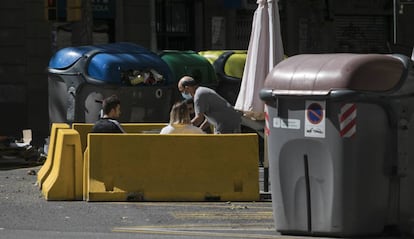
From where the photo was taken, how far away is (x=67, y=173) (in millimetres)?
11805

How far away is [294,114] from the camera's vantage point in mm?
9102

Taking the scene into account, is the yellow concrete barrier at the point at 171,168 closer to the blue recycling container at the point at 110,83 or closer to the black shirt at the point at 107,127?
the black shirt at the point at 107,127

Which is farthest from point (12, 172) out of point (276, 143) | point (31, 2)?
point (31, 2)

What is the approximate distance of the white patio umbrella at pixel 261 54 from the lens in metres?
13.4

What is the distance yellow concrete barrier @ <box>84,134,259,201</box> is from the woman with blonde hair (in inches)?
12.5

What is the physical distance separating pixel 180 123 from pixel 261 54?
6.67ft

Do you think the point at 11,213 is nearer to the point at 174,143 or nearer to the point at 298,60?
the point at 174,143

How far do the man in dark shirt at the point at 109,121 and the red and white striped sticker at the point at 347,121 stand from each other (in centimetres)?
400

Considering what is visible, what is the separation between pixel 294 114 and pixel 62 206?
3361 millimetres

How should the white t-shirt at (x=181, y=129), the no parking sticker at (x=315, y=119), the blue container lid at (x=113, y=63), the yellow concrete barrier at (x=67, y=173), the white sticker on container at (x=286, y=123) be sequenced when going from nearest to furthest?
the no parking sticker at (x=315, y=119) < the white sticker on container at (x=286, y=123) < the yellow concrete barrier at (x=67, y=173) < the white t-shirt at (x=181, y=129) < the blue container lid at (x=113, y=63)

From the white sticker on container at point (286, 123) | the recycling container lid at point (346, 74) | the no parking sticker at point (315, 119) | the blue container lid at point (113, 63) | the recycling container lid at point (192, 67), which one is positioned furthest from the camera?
the recycling container lid at point (192, 67)

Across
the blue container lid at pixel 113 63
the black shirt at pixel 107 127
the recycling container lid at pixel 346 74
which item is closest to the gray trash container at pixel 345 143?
the recycling container lid at pixel 346 74

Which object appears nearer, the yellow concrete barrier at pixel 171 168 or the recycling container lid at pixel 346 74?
the recycling container lid at pixel 346 74

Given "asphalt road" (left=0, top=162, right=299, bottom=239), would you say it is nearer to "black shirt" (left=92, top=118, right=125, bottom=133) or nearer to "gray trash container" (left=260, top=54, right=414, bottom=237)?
"gray trash container" (left=260, top=54, right=414, bottom=237)
